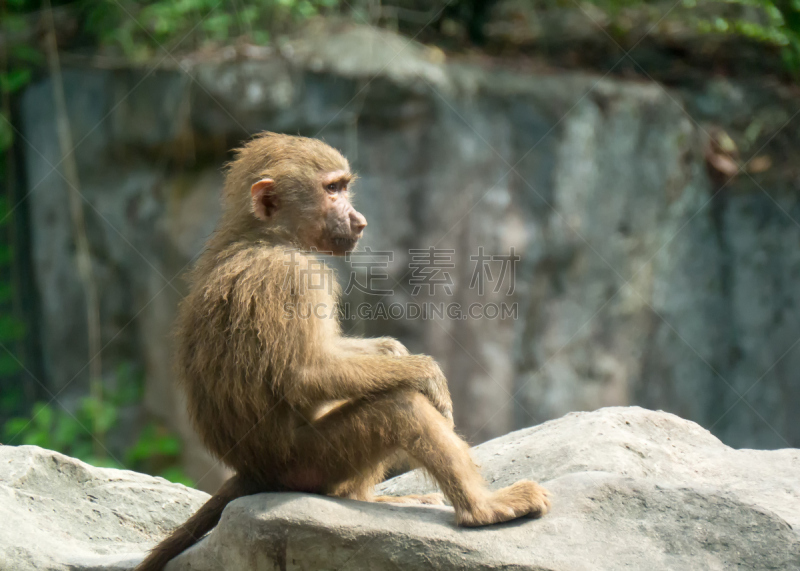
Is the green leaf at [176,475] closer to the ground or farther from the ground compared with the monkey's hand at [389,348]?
closer to the ground

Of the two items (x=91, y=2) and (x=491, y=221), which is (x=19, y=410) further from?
(x=491, y=221)

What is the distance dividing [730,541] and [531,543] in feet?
2.48

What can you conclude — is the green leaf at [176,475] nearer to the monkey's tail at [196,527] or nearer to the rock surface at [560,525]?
the rock surface at [560,525]

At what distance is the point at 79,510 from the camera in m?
4.30

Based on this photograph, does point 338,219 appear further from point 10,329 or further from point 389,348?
point 10,329

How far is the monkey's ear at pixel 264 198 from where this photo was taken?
12.5 feet

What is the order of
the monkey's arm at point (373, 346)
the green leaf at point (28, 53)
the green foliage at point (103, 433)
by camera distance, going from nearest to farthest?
the monkey's arm at point (373, 346)
the green foliage at point (103, 433)
the green leaf at point (28, 53)

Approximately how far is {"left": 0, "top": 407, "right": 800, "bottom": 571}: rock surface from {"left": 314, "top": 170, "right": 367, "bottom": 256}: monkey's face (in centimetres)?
137

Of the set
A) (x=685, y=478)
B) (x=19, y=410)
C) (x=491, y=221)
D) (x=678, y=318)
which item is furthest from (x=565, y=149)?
(x=19, y=410)

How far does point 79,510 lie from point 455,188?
162 inches

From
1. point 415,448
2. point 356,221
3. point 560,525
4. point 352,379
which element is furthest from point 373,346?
point 560,525

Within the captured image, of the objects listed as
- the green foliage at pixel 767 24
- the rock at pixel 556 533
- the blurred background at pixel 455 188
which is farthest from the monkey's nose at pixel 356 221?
the green foliage at pixel 767 24

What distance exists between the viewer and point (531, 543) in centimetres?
307

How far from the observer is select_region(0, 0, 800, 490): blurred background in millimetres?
7059
